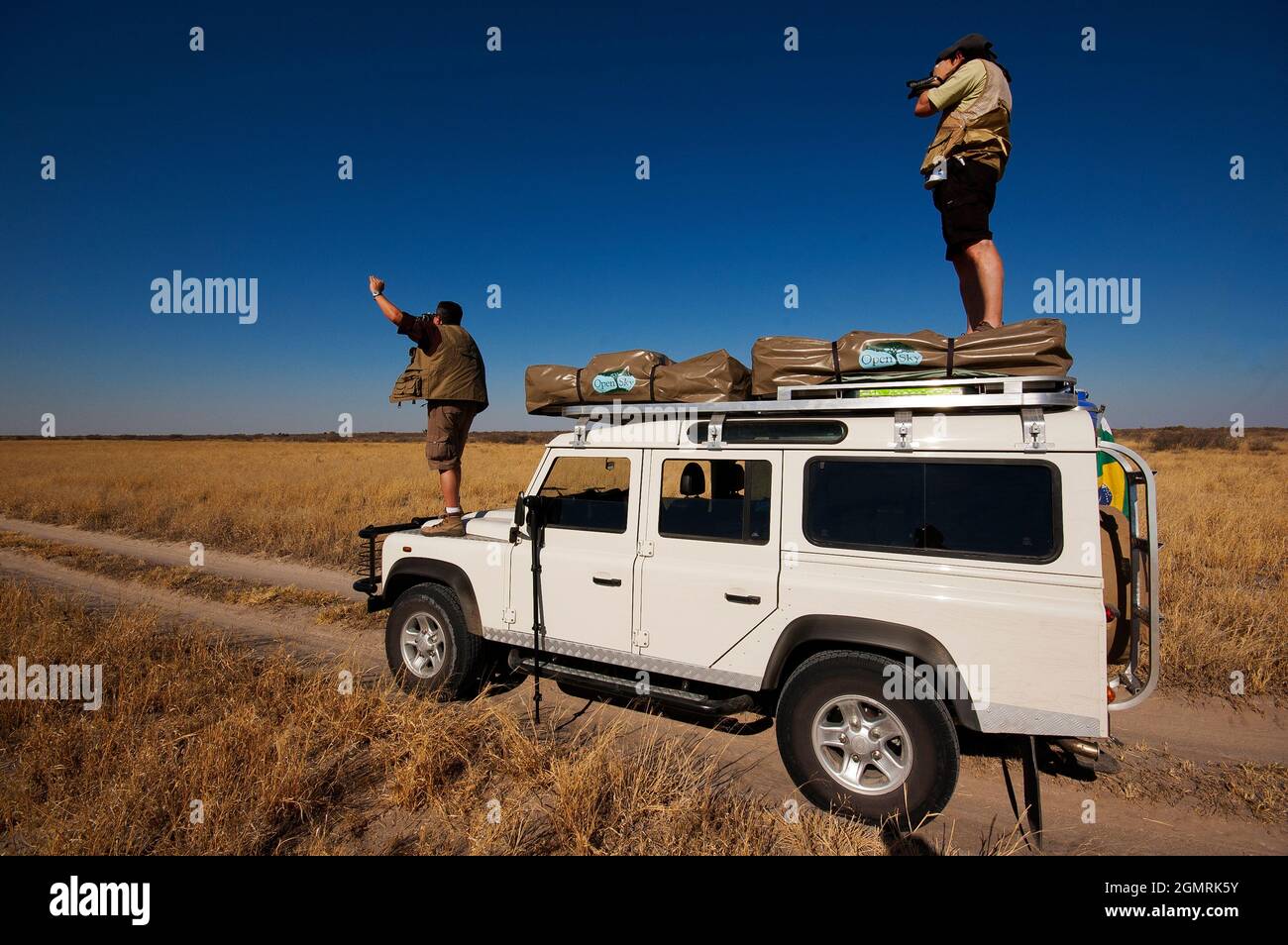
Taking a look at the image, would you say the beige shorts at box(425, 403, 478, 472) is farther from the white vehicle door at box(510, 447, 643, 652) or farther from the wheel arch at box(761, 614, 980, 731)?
the wheel arch at box(761, 614, 980, 731)


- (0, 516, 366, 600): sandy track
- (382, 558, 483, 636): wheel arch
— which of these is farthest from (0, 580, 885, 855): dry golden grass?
(0, 516, 366, 600): sandy track

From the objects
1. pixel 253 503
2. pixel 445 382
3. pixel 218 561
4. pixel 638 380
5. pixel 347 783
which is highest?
pixel 445 382

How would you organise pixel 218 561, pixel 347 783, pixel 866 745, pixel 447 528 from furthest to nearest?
pixel 218 561, pixel 447 528, pixel 347 783, pixel 866 745

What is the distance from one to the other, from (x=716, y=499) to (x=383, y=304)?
3.27 meters

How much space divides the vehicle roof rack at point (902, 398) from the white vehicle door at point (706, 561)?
285 mm

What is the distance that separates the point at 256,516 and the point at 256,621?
7.16m

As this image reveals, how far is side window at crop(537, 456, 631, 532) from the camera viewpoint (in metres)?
4.25

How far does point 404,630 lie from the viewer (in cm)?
513

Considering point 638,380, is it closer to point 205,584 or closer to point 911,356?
point 911,356

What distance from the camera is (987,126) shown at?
4.35 metres

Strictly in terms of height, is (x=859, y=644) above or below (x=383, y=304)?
below

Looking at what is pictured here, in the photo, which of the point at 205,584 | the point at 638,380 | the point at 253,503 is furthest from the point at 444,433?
the point at 253,503

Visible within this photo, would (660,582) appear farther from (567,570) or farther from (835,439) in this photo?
(835,439)
